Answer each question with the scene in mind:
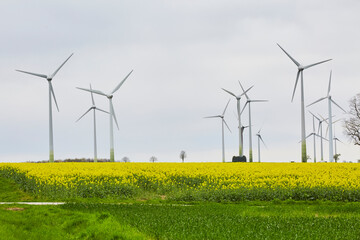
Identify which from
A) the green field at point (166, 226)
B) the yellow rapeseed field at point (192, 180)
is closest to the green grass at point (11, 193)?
the yellow rapeseed field at point (192, 180)

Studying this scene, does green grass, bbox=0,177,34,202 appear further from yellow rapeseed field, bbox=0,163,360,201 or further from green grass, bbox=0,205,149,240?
green grass, bbox=0,205,149,240

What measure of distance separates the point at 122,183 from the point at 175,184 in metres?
4.19

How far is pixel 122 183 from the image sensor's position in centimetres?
3362

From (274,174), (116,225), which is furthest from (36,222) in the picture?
(274,174)

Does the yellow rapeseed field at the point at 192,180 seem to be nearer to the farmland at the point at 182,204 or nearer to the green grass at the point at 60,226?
the farmland at the point at 182,204

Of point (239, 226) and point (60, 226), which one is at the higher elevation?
point (239, 226)

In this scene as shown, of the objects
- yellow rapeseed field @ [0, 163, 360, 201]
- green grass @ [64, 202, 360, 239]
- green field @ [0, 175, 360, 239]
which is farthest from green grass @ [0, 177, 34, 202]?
green grass @ [64, 202, 360, 239]

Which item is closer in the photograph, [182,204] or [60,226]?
[60,226]

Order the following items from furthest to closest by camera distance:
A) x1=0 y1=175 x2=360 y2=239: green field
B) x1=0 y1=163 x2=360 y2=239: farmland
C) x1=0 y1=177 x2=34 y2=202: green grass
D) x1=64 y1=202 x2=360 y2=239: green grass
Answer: x1=0 y1=177 x2=34 y2=202: green grass
x1=0 y1=163 x2=360 y2=239: farmland
x1=0 y1=175 x2=360 y2=239: green field
x1=64 y1=202 x2=360 y2=239: green grass

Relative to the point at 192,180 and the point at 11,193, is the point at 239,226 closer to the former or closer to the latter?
the point at 192,180

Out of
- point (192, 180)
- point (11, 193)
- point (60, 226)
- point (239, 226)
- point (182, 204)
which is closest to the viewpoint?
point (239, 226)

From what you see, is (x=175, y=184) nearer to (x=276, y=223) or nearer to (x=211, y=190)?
(x=211, y=190)

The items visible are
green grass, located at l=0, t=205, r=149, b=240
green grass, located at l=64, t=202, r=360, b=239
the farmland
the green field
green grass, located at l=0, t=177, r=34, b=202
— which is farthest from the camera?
green grass, located at l=0, t=177, r=34, b=202

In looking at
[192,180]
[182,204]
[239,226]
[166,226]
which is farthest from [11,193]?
[239,226]
